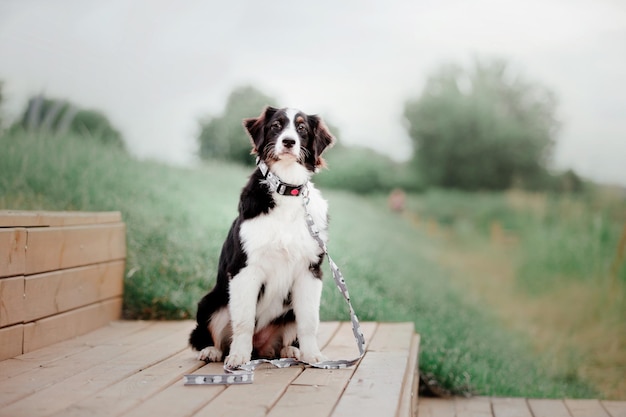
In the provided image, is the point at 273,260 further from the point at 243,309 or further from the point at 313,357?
the point at 313,357

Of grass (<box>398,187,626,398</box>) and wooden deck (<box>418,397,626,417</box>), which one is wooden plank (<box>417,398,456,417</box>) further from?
grass (<box>398,187,626,398</box>)

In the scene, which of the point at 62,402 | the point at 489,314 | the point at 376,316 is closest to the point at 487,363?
the point at 376,316

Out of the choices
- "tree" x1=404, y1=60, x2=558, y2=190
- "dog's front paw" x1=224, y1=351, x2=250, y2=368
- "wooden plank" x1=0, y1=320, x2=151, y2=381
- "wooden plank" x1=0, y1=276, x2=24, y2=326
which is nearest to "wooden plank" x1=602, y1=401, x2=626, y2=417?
"dog's front paw" x1=224, y1=351, x2=250, y2=368

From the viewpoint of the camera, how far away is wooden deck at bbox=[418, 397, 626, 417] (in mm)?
3197

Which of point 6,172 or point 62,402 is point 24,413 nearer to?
point 62,402

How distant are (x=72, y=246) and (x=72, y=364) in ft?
2.73

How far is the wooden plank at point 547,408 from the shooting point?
3.18 m

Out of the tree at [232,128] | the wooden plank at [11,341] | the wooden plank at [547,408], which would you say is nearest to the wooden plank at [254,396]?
the wooden plank at [11,341]

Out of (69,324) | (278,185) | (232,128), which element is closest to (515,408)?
(278,185)

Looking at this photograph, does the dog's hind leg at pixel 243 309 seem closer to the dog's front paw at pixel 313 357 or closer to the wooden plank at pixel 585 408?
the dog's front paw at pixel 313 357

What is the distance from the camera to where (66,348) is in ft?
9.76

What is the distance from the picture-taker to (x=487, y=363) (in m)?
4.16

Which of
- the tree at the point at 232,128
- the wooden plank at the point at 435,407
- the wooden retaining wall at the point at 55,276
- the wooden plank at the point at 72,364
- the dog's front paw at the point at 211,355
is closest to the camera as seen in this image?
the wooden plank at the point at 72,364

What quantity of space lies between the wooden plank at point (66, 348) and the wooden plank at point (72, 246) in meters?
0.37
